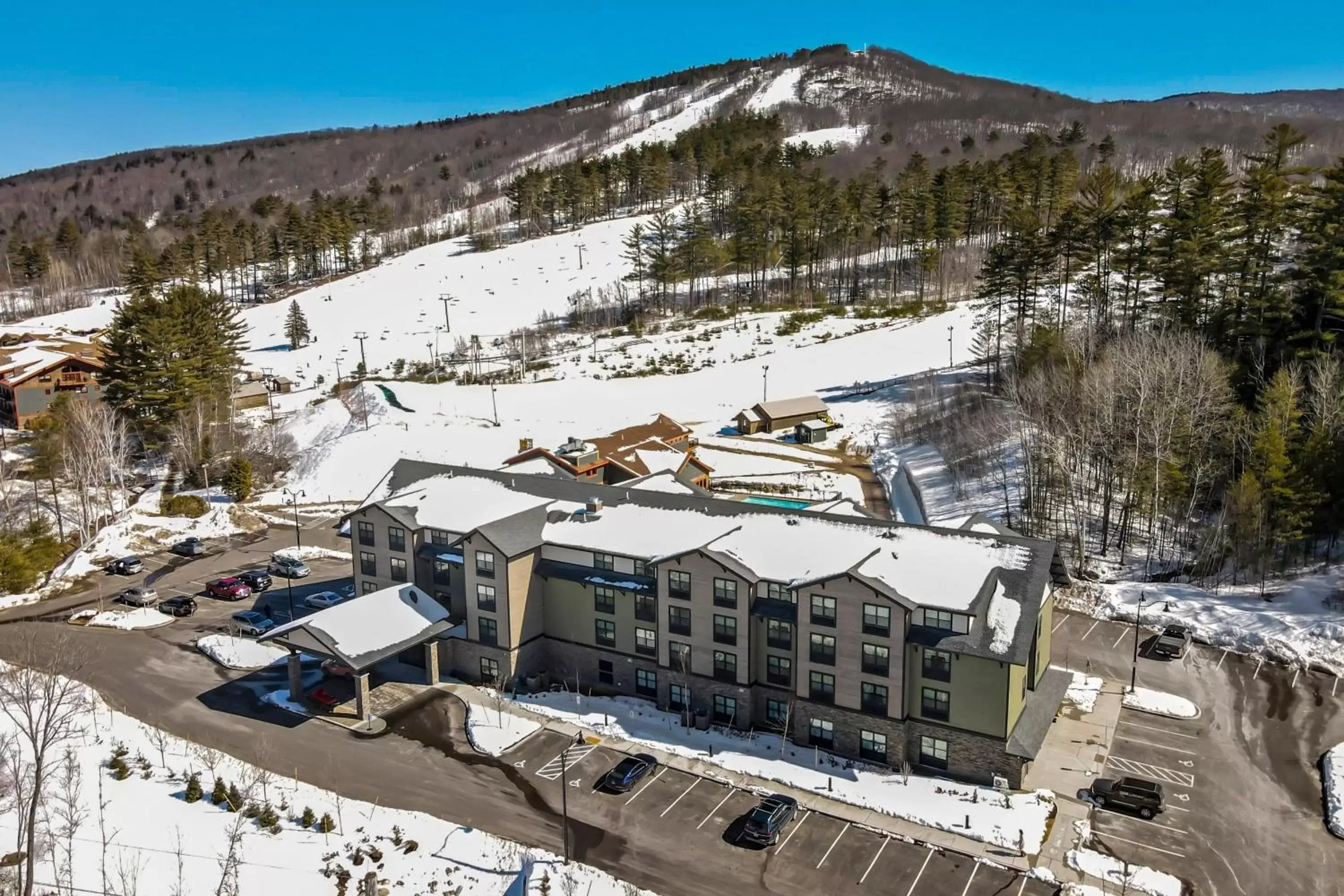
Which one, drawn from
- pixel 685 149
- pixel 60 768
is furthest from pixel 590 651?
pixel 685 149

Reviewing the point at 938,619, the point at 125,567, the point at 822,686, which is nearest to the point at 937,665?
the point at 938,619

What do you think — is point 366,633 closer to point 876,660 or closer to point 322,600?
point 322,600

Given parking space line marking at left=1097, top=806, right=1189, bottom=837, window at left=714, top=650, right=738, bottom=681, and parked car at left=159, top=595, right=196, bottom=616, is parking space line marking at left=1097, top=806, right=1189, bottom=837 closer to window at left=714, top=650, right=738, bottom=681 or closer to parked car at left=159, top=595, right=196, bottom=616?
window at left=714, top=650, right=738, bottom=681

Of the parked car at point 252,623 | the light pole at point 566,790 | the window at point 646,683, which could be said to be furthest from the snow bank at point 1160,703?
the parked car at point 252,623

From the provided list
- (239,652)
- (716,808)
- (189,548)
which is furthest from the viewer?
(189,548)

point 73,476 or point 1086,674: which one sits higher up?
point 73,476

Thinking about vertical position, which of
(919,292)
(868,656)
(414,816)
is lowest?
(414,816)

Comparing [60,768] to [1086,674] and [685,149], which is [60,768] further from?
[685,149]

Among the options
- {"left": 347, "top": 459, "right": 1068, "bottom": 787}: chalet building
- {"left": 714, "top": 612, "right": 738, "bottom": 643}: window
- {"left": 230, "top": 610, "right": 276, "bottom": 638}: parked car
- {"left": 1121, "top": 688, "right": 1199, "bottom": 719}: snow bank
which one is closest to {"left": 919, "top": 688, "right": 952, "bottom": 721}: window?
{"left": 347, "top": 459, "right": 1068, "bottom": 787}: chalet building
